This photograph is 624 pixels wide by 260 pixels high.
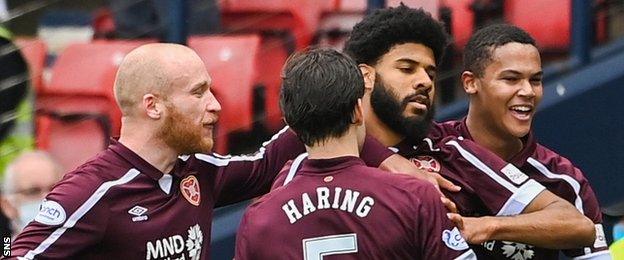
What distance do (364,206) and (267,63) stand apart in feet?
11.7

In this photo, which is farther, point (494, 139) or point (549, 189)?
point (494, 139)

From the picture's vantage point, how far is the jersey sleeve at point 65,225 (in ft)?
12.9

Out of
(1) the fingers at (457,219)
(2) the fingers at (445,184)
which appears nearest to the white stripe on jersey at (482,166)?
(2) the fingers at (445,184)

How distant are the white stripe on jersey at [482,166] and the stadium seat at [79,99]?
2888 millimetres

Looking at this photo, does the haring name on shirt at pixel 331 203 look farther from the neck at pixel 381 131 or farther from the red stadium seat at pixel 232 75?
the red stadium seat at pixel 232 75

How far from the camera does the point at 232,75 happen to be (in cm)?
696

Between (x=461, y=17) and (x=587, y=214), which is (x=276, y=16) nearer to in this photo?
(x=461, y=17)

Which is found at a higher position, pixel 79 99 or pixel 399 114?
pixel 399 114

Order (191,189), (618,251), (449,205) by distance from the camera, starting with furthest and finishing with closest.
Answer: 1. (618,251)
2. (191,189)
3. (449,205)

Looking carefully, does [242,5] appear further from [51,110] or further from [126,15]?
[51,110]

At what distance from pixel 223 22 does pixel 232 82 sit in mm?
650

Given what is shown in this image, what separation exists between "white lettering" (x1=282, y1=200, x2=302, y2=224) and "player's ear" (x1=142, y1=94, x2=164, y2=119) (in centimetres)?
59

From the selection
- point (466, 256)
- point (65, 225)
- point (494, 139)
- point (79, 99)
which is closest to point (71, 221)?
point (65, 225)

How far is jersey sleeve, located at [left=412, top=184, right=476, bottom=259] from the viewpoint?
358 cm
